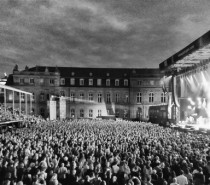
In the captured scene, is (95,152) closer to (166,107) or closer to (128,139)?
(128,139)

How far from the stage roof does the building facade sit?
1174 inches

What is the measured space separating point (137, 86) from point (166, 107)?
2363cm

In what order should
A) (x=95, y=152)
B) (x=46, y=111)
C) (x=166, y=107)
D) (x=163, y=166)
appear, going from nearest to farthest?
(x=163, y=166) → (x=95, y=152) → (x=166, y=107) → (x=46, y=111)

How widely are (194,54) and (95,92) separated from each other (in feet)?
138

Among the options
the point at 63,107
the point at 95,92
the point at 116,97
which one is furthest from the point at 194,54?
the point at 95,92

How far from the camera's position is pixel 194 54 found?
25.0 m

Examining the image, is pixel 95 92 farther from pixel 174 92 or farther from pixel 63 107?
pixel 174 92

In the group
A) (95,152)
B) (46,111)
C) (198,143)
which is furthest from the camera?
(46,111)

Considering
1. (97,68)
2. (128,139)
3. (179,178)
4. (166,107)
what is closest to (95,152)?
(128,139)

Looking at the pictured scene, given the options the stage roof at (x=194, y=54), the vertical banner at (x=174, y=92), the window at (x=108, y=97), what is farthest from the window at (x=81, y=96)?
the stage roof at (x=194, y=54)

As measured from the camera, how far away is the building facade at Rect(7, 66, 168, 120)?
61.6 meters

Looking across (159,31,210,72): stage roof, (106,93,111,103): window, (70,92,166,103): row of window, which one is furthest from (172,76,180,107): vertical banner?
(106,93,111,103): window

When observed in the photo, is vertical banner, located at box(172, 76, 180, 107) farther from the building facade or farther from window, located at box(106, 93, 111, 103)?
window, located at box(106, 93, 111, 103)

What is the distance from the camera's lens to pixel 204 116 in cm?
3195
